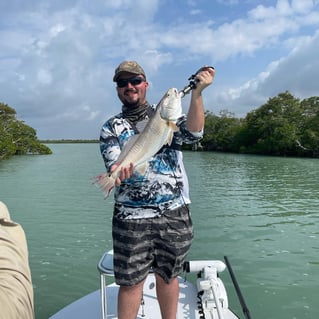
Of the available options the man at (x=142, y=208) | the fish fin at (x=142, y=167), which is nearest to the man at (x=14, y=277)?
the fish fin at (x=142, y=167)

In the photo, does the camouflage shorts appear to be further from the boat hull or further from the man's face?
the boat hull

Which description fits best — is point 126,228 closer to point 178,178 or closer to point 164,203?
point 164,203

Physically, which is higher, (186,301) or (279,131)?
(279,131)

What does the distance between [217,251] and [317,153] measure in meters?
53.7

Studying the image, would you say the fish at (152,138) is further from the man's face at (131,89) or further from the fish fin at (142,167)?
the man's face at (131,89)

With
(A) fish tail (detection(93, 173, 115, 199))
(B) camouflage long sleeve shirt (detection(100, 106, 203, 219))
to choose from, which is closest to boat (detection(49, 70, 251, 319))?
(B) camouflage long sleeve shirt (detection(100, 106, 203, 219))

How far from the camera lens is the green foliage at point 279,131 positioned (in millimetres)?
61406

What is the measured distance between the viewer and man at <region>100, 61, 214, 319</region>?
10.2ft

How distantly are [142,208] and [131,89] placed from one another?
1040 mm

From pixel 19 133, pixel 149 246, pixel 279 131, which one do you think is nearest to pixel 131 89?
pixel 149 246

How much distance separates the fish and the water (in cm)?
435

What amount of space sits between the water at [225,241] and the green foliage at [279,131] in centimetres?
4391

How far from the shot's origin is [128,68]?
3129 mm

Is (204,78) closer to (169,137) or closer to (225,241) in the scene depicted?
(169,137)
